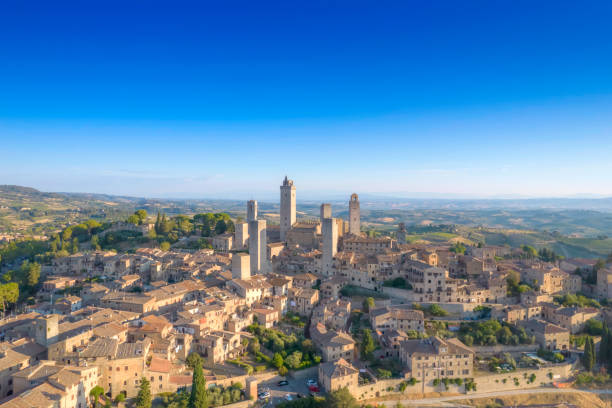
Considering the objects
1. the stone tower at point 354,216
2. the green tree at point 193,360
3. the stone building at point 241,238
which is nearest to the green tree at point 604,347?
the stone tower at point 354,216

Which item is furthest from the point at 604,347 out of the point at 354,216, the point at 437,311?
the point at 354,216

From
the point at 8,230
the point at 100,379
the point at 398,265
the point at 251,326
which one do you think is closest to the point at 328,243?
the point at 398,265

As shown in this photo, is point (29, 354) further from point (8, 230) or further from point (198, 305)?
point (8, 230)

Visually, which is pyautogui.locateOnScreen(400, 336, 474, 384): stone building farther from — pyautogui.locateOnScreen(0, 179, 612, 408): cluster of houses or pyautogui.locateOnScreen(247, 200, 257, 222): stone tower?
pyautogui.locateOnScreen(247, 200, 257, 222): stone tower

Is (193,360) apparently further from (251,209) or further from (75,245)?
(75,245)

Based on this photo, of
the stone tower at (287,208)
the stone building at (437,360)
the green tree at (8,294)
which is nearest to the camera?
the stone building at (437,360)

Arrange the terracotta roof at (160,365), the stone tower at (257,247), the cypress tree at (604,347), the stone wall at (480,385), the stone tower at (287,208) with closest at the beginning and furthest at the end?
the terracotta roof at (160,365) < the stone wall at (480,385) < the cypress tree at (604,347) < the stone tower at (257,247) < the stone tower at (287,208)

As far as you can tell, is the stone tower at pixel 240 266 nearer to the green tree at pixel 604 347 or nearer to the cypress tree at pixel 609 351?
the green tree at pixel 604 347
